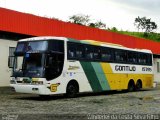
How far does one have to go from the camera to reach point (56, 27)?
102 feet

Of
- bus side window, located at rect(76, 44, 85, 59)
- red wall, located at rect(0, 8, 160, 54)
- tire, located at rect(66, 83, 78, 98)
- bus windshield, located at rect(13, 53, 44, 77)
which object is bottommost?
tire, located at rect(66, 83, 78, 98)

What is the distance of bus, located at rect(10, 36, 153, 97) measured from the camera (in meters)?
18.3

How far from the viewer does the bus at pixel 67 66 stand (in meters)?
18.3

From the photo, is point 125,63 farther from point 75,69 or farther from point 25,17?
point 25,17

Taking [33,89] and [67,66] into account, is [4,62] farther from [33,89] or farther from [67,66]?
[33,89]

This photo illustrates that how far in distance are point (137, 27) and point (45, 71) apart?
108481mm

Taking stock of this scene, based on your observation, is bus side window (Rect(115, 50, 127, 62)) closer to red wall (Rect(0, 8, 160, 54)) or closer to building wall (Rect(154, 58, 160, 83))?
red wall (Rect(0, 8, 160, 54))

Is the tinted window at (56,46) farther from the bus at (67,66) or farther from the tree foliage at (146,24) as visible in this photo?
the tree foliage at (146,24)

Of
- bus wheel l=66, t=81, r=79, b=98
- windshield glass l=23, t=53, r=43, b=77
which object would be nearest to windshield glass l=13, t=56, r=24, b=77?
windshield glass l=23, t=53, r=43, b=77

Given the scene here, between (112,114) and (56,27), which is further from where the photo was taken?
(56,27)

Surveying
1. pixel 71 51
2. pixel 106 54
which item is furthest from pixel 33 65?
pixel 106 54

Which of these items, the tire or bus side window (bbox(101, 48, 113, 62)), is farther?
bus side window (bbox(101, 48, 113, 62))

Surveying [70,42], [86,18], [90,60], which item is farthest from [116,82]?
[86,18]

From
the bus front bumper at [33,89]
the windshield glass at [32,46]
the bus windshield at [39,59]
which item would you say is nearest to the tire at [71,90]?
the bus windshield at [39,59]
